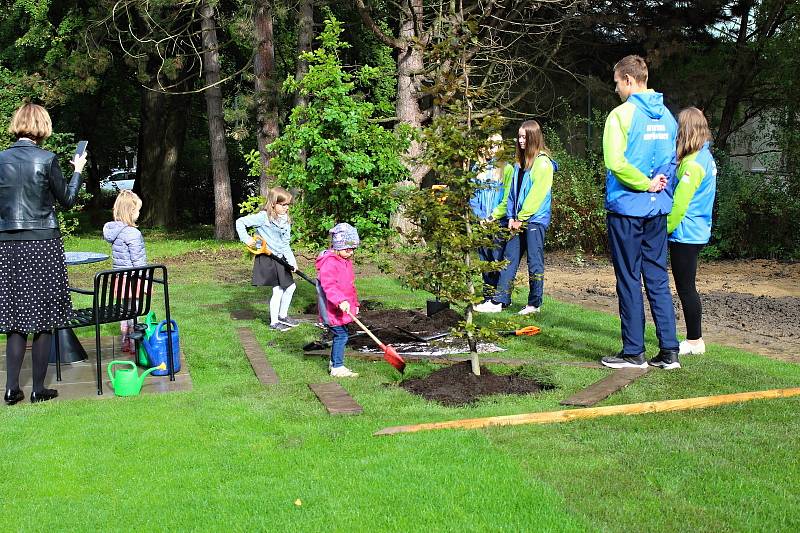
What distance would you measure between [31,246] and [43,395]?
43.7 inches

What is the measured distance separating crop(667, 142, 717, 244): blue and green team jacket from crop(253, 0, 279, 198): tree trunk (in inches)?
464

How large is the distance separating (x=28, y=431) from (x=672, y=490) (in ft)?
12.8

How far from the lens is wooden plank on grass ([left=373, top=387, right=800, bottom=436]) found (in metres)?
5.32

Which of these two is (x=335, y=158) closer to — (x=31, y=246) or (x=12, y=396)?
(x=31, y=246)

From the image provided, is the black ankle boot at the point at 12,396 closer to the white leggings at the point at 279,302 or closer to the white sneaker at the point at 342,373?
the white sneaker at the point at 342,373

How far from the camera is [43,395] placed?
649cm

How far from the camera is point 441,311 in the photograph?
9281 mm

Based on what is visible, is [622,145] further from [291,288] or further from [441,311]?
[291,288]

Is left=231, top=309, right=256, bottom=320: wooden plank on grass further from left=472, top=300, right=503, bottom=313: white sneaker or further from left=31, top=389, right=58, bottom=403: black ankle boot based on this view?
left=31, top=389, right=58, bottom=403: black ankle boot

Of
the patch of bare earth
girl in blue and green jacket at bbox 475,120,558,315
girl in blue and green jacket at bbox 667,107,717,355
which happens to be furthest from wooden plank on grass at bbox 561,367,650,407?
girl in blue and green jacket at bbox 475,120,558,315

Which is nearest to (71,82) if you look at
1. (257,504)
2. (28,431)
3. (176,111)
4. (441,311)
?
(176,111)

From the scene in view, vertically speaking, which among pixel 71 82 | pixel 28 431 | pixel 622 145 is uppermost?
pixel 71 82

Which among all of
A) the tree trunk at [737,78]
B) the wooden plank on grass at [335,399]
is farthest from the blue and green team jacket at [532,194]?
the tree trunk at [737,78]

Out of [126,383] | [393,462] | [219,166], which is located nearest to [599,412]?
[393,462]
